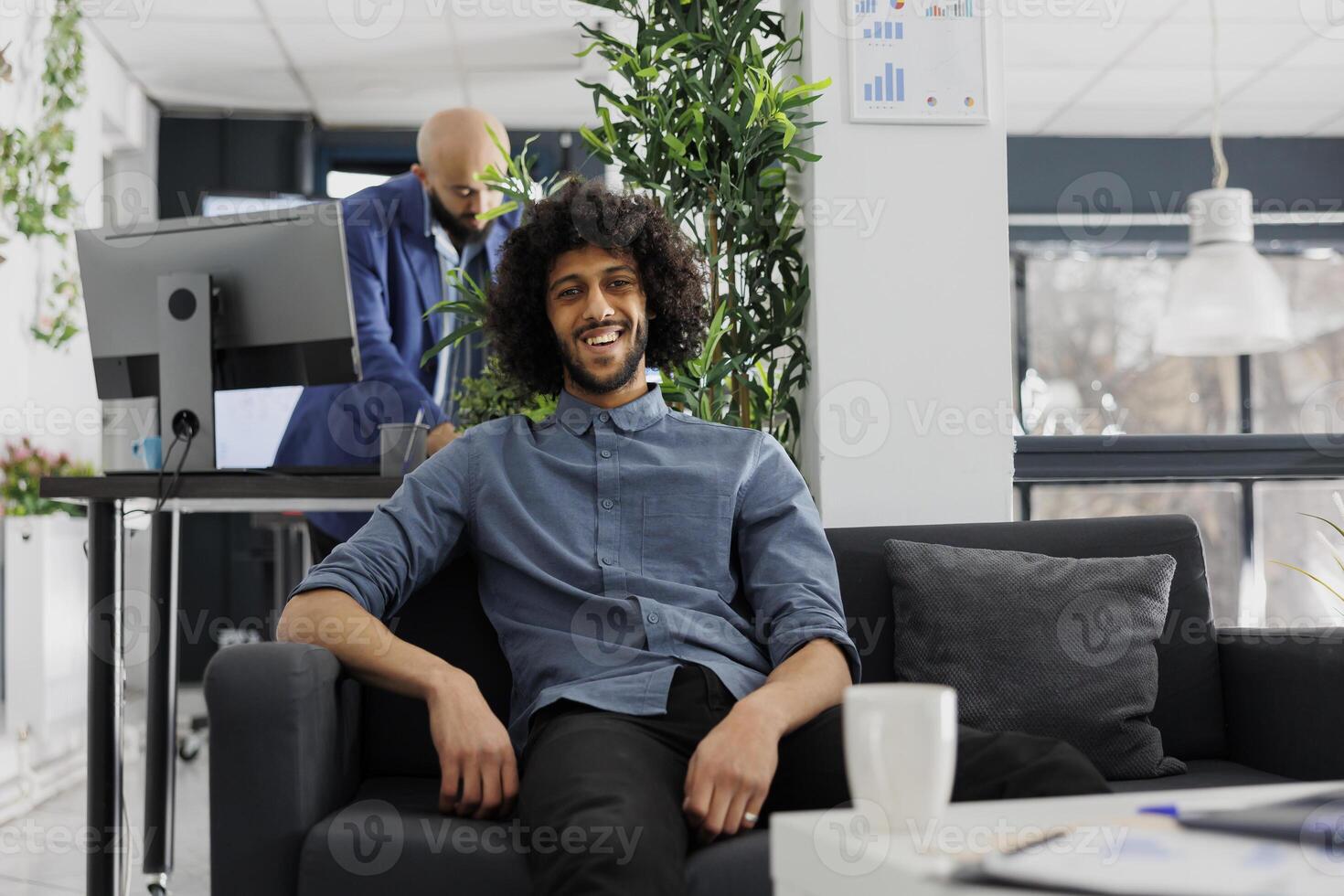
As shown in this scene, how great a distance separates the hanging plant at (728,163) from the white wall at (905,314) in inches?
2.5

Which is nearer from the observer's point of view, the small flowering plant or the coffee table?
the coffee table

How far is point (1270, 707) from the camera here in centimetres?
175

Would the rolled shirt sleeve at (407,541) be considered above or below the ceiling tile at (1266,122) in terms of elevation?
below

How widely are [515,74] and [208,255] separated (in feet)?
11.7

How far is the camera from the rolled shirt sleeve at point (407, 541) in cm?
155

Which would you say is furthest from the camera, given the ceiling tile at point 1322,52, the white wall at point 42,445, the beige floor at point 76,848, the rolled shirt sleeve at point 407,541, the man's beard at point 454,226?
the ceiling tile at point 1322,52

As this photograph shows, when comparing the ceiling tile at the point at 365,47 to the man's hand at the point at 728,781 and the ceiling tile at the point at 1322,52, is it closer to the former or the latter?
the ceiling tile at the point at 1322,52

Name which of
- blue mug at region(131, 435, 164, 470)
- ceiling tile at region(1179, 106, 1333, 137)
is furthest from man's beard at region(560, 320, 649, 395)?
ceiling tile at region(1179, 106, 1333, 137)

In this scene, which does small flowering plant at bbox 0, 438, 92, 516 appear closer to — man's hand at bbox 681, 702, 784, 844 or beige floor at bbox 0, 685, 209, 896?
beige floor at bbox 0, 685, 209, 896

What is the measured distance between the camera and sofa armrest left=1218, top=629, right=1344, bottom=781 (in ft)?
5.43

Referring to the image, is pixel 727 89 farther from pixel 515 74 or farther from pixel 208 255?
pixel 515 74

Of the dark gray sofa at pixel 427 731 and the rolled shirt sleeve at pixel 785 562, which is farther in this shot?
the rolled shirt sleeve at pixel 785 562

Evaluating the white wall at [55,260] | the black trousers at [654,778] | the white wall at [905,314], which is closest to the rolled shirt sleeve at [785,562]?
the black trousers at [654,778]

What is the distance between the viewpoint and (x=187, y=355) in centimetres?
219
